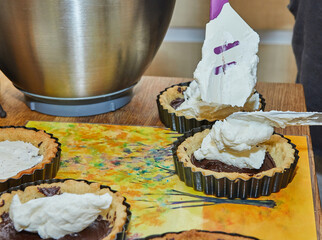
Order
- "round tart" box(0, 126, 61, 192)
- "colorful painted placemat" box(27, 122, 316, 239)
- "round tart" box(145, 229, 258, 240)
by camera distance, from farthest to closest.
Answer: "round tart" box(0, 126, 61, 192)
"colorful painted placemat" box(27, 122, 316, 239)
"round tart" box(145, 229, 258, 240)

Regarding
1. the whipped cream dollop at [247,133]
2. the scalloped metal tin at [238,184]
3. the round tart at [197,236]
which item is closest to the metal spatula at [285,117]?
the whipped cream dollop at [247,133]

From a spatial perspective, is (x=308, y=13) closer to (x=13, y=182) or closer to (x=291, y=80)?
(x=291, y=80)

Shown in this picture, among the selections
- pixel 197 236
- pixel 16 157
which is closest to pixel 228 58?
pixel 197 236

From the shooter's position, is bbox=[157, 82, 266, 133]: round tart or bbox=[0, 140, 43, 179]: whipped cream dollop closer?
bbox=[0, 140, 43, 179]: whipped cream dollop

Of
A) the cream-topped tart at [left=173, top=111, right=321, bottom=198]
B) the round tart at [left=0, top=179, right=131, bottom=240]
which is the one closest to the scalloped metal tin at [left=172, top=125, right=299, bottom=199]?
the cream-topped tart at [left=173, top=111, right=321, bottom=198]

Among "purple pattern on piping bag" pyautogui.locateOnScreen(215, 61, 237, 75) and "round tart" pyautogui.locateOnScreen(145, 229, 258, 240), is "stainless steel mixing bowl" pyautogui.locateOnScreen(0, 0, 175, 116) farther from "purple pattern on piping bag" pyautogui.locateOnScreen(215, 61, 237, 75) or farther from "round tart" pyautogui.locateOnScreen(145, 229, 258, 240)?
"round tart" pyautogui.locateOnScreen(145, 229, 258, 240)

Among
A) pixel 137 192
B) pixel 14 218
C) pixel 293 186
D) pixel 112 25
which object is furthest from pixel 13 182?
pixel 293 186

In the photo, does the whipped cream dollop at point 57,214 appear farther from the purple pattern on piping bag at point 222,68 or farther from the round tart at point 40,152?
the purple pattern on piping bag at point 222,68
